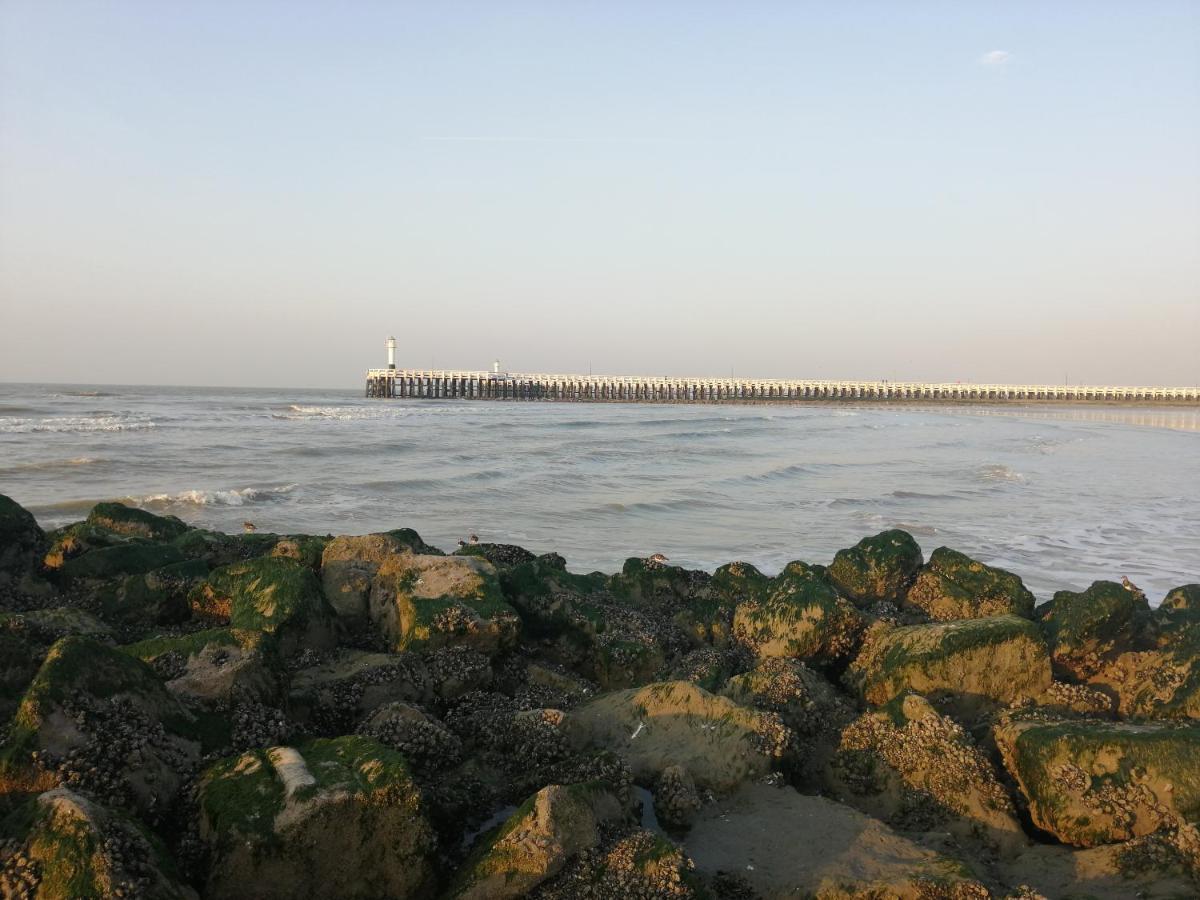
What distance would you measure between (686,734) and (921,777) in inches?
53.1

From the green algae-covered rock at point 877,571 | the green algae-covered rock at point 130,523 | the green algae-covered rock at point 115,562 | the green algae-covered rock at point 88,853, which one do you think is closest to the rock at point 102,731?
the green algae-covered rock at point 88,853

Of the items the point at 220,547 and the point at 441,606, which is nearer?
the point at 441,606

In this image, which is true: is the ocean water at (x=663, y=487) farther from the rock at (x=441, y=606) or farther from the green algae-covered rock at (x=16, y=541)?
the green algae-covered rock at (x=16, y=541)

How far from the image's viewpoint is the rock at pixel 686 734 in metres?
4.75

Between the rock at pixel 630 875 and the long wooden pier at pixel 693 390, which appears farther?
the long wooden pier at pixel 693 390

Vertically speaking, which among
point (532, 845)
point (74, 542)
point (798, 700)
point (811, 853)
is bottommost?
point (811, 853)

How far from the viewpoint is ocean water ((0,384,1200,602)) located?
14664 mm

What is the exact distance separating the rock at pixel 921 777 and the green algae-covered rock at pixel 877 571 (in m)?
3.55

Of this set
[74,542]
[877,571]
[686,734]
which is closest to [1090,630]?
[877,571]

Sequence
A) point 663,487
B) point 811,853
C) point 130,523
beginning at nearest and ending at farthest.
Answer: point 811,853 → point 130,523 → point 663,487

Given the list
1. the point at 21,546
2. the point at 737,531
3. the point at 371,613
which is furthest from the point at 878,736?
the point at 737,531

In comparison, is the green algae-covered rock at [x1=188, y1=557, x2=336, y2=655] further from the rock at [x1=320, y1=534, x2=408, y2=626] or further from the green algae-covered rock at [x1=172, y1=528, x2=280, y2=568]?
the green algae-covered rock at [x1=172, y1=528, x2=280, y2=568]

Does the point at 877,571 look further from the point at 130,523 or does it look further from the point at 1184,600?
the point at 130,523

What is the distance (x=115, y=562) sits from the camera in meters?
7.98
